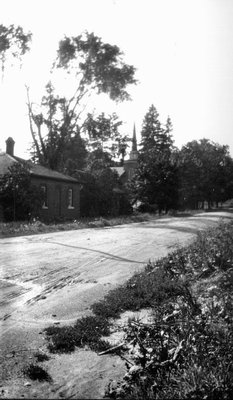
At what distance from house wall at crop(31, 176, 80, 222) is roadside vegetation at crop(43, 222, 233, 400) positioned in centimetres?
2530

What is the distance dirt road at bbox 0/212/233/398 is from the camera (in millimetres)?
3369

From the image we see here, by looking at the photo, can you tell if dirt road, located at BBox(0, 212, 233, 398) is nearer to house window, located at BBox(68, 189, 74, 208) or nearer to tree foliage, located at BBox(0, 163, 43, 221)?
tree foliage, located at BBox(0, 163, 43, 221)

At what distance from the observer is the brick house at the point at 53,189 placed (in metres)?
31.2

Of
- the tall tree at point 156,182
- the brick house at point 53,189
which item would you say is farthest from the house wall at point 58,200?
the tall tree at point 156,182

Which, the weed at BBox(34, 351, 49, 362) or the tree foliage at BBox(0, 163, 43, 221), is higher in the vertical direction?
the tree foliage at BBox(0, 163, 43, 221)

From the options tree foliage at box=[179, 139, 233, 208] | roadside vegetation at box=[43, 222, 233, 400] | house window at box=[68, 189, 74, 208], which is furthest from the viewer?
tree foliage at box=[179, 139, 233, 208]

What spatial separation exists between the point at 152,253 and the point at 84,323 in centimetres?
634

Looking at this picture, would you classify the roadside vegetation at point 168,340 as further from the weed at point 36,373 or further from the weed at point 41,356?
the weed at point 36,373

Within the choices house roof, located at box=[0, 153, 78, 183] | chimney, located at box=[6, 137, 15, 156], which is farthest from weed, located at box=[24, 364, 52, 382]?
chimney, located at box=[6, 137, 15, 156]

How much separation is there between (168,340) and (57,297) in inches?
108

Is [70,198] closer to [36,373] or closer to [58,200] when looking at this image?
[58,200]

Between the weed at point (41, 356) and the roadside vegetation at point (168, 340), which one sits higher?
the roadside vegetation at point (168, 340)

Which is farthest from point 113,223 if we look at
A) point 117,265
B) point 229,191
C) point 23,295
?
point 229,191

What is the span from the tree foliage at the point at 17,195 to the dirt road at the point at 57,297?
14368 millimetres
